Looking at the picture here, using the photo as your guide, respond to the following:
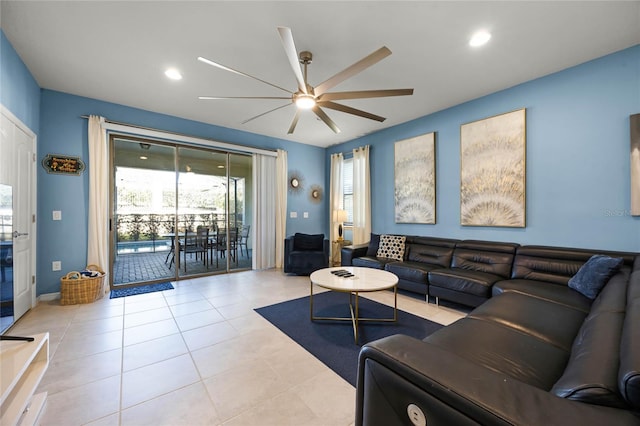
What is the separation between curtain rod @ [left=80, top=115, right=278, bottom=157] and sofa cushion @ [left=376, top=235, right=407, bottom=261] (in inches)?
113

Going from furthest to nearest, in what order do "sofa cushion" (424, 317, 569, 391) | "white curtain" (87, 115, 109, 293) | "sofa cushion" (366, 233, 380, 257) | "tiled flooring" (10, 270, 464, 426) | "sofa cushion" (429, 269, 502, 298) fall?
1. "sofa cushion" (366, 233, 380, 257)
2. "white curtain" (87, 115, 109, 293)
3. "sofa cushion" (429, 269, 502, 298)
4. "tiled flooring" (10, 270, 464, 426)
5. "sofa cushion" (424, 317, 569, 391)

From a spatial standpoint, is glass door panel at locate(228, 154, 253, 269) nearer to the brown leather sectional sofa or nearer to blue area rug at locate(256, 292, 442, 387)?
blue area rug at locate(256, 292, 442, 387)

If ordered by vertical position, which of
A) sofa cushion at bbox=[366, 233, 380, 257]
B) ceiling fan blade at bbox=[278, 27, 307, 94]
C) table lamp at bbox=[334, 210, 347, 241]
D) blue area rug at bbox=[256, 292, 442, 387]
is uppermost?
ceiling fan blade at bbox=[278, 27, 307, 94]

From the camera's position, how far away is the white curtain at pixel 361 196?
5.23 metres

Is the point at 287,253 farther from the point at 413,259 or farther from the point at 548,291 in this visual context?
the point at 548,291

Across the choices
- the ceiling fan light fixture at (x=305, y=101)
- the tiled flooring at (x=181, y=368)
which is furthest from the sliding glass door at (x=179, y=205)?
the ceiling fan light fixture at (x=305, y=101)

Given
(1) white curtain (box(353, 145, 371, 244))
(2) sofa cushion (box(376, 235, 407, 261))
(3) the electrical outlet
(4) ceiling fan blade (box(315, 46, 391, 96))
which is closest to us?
(3) the electrical outlet

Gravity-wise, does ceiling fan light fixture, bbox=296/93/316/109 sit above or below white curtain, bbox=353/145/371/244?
above

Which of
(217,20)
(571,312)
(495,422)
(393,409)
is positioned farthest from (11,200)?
(571,312)

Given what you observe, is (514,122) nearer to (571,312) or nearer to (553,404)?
(571,312)

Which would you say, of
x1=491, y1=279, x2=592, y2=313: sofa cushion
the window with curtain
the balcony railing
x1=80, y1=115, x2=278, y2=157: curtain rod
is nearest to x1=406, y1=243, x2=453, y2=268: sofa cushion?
x1=491, y1=279, x2=592, y2=313: sofa cushion

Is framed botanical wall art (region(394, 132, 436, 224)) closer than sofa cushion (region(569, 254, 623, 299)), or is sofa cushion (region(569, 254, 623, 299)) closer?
sofa cushion (region(569, 254, 623, 299))

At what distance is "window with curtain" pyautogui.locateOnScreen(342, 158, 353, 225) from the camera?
5.82 m

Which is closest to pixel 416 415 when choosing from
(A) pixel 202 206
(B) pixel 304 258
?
(B) pixel 304 258
